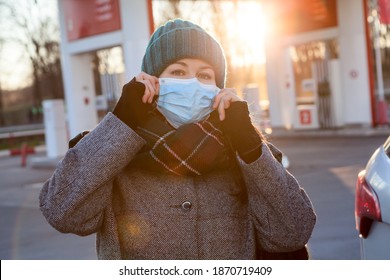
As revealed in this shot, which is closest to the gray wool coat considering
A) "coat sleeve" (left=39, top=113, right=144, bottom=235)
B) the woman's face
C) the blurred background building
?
"coat sleeve" (left=39, top=113, right=144, bottom=235)

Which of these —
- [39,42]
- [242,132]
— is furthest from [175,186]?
[39,42]

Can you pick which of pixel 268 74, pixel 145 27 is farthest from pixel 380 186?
pixel 268 74

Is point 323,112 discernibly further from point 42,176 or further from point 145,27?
point 42,176

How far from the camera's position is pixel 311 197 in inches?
308

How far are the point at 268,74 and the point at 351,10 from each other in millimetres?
3235

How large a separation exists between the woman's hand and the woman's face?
0.08 meters

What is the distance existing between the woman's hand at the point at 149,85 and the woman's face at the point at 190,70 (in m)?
0.08

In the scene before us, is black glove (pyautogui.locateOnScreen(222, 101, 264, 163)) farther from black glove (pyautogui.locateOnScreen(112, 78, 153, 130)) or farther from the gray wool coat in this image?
black glove (pyautogui.locateOnScreen(112, 78, 153, 130))

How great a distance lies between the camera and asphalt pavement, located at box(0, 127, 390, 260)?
19.1ft

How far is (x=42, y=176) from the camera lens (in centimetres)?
1309

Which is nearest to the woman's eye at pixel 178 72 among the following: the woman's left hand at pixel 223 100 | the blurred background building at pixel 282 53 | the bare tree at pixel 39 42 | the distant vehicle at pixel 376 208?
the woman's left hand at pixel 223 100

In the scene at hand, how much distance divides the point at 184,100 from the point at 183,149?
0.18 meters

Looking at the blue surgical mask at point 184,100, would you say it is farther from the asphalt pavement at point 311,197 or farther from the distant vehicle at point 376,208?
the asphalt pavement at point 311,197

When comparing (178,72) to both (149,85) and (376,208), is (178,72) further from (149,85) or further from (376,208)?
(376,208)
